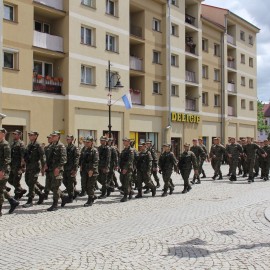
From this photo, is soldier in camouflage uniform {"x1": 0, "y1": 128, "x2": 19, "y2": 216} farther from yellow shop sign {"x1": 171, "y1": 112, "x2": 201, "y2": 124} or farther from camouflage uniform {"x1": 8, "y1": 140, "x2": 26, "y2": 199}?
yellow shop sign {"x1": 171, "y1": 112, "x2": 201, "y2": 124}

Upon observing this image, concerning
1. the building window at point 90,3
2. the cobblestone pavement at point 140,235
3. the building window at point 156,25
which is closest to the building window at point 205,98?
the building window at point 156,25

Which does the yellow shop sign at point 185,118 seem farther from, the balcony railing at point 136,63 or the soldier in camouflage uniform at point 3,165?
the soldier in camouflage uniform at point 3,165

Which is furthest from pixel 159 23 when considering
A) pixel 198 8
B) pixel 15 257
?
pixel 15 257

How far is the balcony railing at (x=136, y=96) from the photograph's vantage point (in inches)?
1239

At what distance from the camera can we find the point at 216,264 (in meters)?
6.18

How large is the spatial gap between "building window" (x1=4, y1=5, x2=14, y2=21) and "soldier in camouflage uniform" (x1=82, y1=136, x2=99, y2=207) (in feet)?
44.7

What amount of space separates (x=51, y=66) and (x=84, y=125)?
154 inches

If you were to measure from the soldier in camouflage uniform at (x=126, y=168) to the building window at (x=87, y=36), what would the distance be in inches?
595

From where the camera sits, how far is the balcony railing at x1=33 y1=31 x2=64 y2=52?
2467 centimetres

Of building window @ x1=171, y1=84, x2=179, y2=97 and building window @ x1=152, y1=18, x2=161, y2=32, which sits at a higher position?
building window @ x1=152, y1=18, x2=161, y2=32

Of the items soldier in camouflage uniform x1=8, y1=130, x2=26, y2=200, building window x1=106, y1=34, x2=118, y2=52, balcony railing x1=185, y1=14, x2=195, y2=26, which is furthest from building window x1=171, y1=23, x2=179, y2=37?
soldier in camouflage uniform x1=8, y1=130, x2=26, y2=200

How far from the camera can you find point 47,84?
2516 cm

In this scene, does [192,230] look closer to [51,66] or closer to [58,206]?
[58,206]

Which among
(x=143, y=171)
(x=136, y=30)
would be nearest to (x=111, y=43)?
(x=136, y=30)
